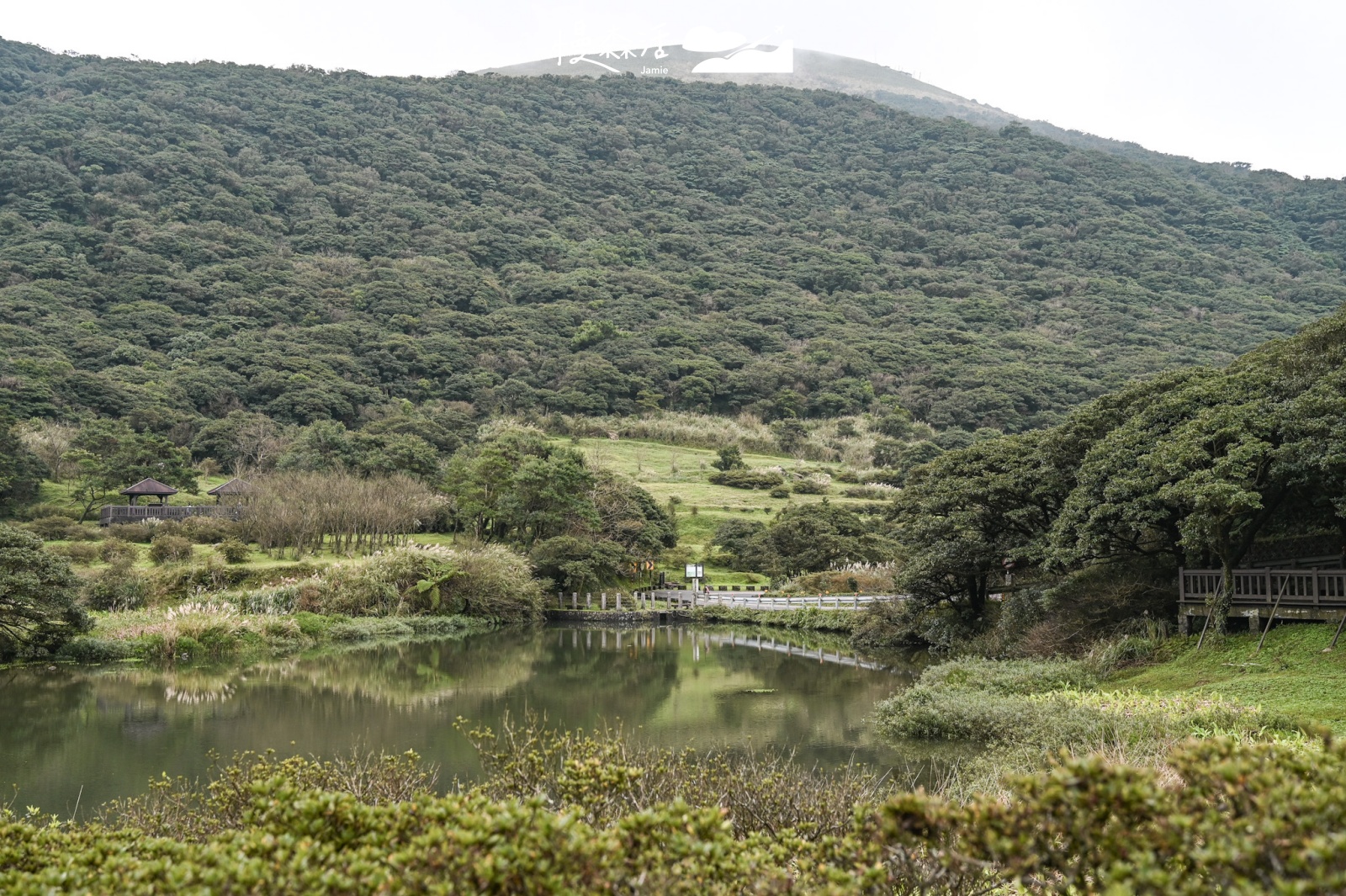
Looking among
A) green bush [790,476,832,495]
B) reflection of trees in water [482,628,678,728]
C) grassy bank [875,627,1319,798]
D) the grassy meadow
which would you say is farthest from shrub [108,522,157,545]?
green bush [790,476,832,495]

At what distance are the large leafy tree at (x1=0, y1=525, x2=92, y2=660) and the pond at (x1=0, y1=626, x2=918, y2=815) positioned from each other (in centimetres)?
90

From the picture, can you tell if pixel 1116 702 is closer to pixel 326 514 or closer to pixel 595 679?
pixel 595 679

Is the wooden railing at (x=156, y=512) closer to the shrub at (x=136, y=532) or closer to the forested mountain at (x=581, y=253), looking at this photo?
the shrub at (x=136, y=532)

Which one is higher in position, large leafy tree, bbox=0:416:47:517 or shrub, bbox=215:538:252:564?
large leafy tree, bbox=0:416:47:517

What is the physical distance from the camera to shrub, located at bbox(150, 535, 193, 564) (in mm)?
30266

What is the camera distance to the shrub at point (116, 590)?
1042 inches

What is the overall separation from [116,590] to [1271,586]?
1122 inches

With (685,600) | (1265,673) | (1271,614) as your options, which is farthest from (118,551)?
(1271,614)

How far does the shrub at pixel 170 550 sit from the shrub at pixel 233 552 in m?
1.03

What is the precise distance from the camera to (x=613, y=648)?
2830cm

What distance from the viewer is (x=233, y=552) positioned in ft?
101

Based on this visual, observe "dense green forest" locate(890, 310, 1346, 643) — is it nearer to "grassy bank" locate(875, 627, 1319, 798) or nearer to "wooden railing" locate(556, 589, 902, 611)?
"grassy bank" locate(875, 627, 1319, 798)

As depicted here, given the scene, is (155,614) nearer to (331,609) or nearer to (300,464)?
(331,609)

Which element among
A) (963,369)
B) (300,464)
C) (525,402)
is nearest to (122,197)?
(525,402)
